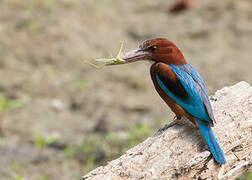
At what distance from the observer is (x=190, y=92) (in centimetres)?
327

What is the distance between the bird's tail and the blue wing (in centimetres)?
10

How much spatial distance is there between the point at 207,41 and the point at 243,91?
4.73 meters

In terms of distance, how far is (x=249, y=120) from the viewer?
10.4 feet

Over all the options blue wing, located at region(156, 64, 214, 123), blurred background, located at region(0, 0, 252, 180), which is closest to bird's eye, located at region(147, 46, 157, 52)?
blue wing, located at region(156, 64, 214, 123)

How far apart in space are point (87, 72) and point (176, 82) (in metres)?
3.84

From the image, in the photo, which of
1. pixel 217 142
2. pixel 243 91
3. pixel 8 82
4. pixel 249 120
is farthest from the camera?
pixel 8 82

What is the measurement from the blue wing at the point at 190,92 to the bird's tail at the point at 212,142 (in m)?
0.10

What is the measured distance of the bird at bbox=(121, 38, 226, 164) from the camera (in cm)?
318

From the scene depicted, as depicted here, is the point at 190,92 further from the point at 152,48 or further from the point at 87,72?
the point at 87,72

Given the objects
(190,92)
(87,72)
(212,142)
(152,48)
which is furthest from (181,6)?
(212,142)

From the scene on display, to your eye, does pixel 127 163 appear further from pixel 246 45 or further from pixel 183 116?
pixel 246 45

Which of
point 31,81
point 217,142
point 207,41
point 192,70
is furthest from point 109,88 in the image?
point 217,142

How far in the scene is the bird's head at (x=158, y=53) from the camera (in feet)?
10.9

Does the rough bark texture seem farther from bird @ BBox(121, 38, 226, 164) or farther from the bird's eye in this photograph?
the bird's eye
